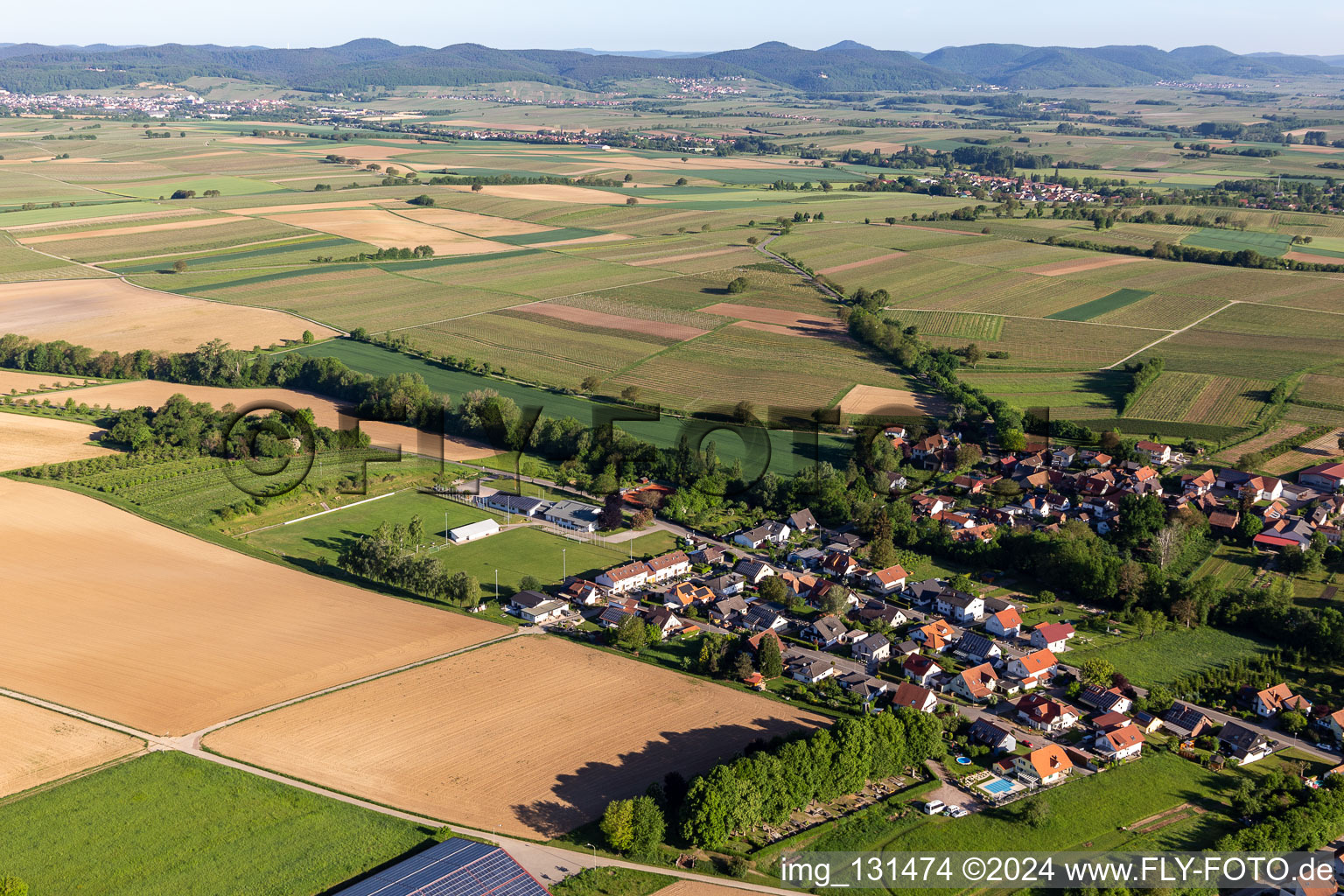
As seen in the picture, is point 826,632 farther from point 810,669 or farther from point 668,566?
point 668,566

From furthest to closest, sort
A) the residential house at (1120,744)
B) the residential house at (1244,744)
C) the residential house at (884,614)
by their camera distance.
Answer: the residential house at (884,614)
the residential house at (1120,744)
the residential house at (1244,744)

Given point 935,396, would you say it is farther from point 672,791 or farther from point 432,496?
point 672,791

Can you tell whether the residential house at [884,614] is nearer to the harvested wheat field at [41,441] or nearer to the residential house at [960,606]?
the residential house at [960,606]

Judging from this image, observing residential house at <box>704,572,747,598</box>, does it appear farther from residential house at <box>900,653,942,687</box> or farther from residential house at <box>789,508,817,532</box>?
residential house at <box>900,653,942,687</box>

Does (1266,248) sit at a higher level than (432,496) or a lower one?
higher

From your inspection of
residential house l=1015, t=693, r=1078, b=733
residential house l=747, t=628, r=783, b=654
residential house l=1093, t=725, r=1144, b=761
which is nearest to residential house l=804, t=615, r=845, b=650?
residential house l=747, t=628, r=783, b=654


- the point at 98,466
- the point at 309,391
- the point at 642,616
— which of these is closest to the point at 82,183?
the point at 309,391

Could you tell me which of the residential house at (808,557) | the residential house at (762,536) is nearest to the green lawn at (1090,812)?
the residential house at (808,557)
